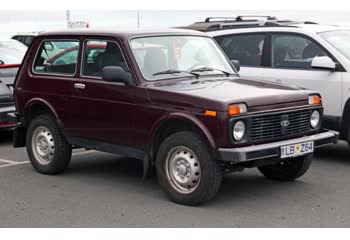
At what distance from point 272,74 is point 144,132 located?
9.98 ft

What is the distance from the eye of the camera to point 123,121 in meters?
6.86

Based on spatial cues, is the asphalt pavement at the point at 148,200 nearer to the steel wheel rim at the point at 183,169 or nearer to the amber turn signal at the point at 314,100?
the steel wheel rim at the point at 183,169

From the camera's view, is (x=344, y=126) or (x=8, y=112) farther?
(x=8, y=112)

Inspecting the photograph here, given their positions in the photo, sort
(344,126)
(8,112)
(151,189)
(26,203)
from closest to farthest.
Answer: (26,203) → (151,189) → (344,126) → (8,112)

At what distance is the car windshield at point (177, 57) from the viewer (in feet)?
22.7

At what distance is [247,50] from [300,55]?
94 centimetres

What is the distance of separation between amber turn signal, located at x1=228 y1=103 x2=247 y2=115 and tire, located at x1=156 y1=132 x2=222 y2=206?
0.44m

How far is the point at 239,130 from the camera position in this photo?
605 centimetres

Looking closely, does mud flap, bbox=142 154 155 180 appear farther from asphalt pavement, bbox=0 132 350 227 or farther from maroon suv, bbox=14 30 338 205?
asphalt pavement, bbox=0 132 350 227

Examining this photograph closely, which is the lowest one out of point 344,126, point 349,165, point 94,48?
point 349,165

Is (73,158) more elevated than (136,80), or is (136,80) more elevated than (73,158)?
(136,80)

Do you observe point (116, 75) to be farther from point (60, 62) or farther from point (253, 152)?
point (253, 152)

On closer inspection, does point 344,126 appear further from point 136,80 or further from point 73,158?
point 73,158

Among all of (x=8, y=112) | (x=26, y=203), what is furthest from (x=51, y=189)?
(x=8, y=112)
